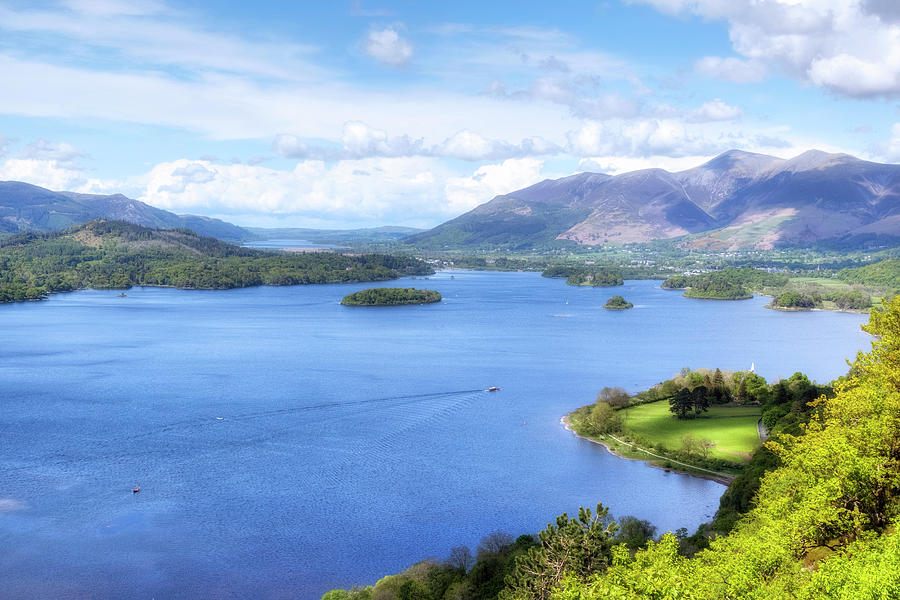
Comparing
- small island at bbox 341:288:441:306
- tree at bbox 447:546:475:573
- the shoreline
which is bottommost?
the shoreline

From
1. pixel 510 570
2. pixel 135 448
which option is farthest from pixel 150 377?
pixel 510 570

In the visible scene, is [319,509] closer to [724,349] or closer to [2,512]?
[2,512]

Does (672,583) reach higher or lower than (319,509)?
higher

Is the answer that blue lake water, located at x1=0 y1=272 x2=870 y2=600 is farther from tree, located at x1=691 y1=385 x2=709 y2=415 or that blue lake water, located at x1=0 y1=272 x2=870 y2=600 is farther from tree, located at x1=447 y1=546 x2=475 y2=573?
tree, located at x1=691 y1=385 x2=709 y2=415

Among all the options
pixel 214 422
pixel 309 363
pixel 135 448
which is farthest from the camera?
pixel 309 363

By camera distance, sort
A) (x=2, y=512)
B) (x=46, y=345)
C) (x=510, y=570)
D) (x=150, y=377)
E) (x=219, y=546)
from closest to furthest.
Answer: (x=510, y=570) < (x=219, y=546) < (x=2, y=512) < (x=150, y=377) < (x=46, y=345)

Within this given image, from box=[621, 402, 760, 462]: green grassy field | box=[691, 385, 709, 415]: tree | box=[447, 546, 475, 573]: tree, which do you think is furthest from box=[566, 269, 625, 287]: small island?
box=[447, 546, 475, 573]: tree

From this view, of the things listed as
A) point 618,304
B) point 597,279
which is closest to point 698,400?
point 618,304
